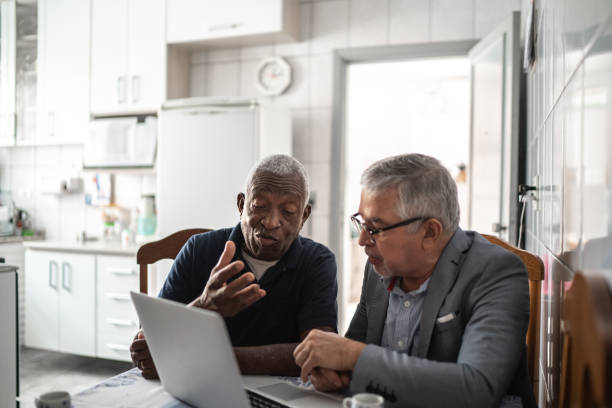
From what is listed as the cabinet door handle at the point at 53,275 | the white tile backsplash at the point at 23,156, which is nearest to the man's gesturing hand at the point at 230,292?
the cabinet door handle at the point at 53,275

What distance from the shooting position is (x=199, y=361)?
85 centimetres

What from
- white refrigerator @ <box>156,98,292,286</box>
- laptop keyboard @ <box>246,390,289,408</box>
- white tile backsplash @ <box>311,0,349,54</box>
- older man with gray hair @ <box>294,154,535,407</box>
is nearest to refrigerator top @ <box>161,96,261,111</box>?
white refrigerator @ <box>156,98,292,286</box>

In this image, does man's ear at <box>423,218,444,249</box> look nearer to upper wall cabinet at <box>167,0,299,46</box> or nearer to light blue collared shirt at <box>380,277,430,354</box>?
light blue collared shirt at <box>380,277,430,354</box>

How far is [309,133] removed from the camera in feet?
11.6

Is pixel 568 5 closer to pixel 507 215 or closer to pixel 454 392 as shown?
pixel 454 392

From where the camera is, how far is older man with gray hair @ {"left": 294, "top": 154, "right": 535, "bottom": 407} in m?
0.90

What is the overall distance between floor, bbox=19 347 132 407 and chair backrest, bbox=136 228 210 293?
1.54m

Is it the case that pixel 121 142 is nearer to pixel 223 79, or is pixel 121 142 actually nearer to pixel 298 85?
pixel 223 79

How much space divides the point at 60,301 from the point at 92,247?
49 centimetres

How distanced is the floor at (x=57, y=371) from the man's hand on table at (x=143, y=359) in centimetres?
203

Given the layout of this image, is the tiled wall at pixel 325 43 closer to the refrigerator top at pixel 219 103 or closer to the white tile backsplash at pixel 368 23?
the white tile backsplash at pixel 368 23

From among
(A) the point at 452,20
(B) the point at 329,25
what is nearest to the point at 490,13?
(A) the point at 452,20

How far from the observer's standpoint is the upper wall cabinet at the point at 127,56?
354 centimetres

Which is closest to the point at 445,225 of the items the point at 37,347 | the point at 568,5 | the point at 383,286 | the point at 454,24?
the point at 383,286
